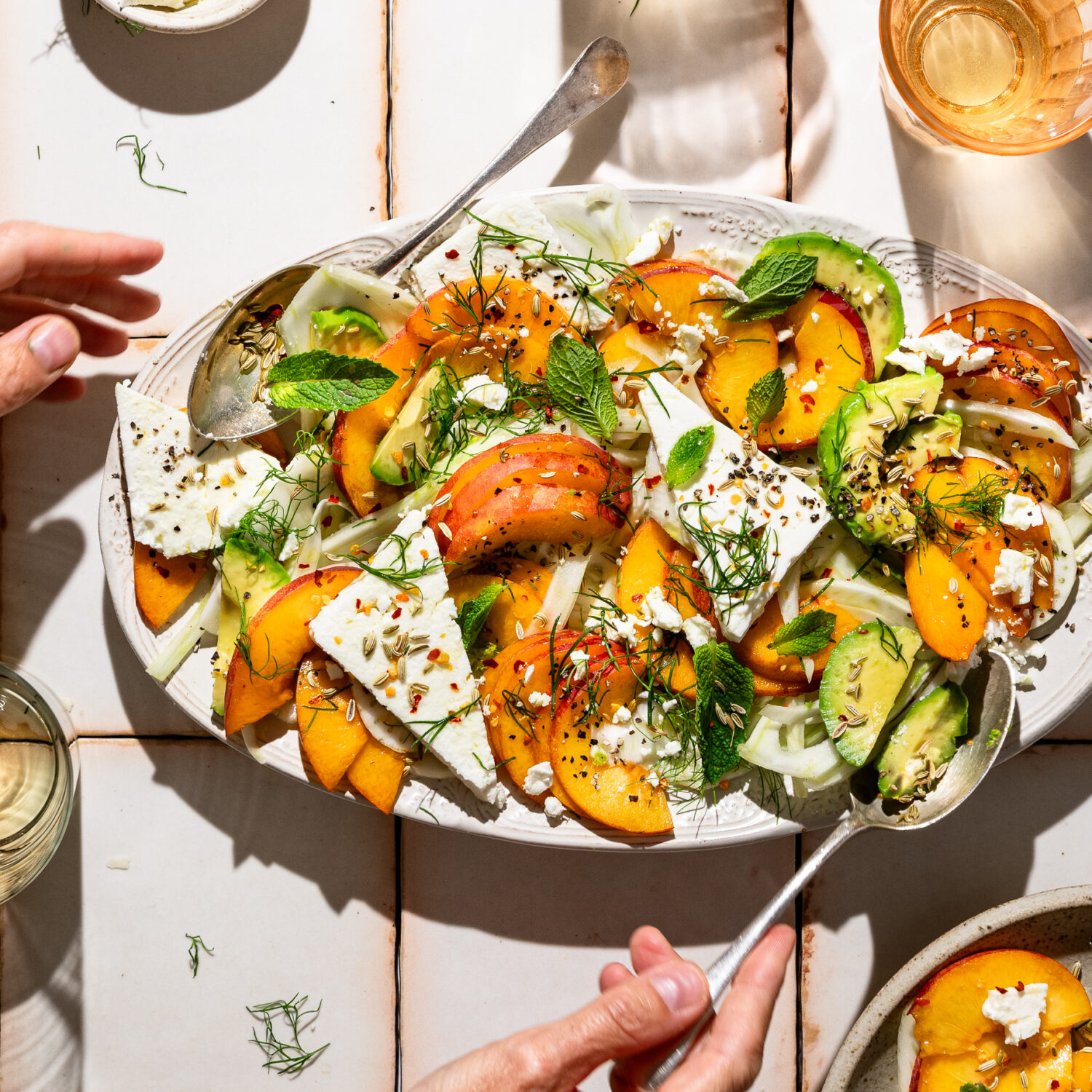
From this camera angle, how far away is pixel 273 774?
66.9 inches

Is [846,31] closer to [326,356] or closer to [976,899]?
[326,356]

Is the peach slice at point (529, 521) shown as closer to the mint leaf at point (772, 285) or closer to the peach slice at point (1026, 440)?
the mint leaf at point (772, 285)

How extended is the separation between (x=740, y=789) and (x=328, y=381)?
0.97 meters

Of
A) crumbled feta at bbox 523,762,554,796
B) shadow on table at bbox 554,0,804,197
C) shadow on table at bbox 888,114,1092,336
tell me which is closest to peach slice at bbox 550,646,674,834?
crumbled feta at bbox 523,762,554,796

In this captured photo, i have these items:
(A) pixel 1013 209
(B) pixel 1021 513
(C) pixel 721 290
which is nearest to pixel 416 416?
(C) pixel 721 290

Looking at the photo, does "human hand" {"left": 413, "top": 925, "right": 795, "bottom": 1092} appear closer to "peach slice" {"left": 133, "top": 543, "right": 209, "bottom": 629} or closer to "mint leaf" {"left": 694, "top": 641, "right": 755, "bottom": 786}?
"mint leaf" {"left": 694, "top": 641, "right": 755, "bottom": 786}

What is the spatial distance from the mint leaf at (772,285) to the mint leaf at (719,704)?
0.54 meters

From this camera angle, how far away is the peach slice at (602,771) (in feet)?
4.73

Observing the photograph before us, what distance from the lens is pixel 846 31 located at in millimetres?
1675

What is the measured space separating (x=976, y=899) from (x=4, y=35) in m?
2.54

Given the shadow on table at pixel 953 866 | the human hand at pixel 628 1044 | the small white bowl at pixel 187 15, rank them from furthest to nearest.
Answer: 1. the shadow on table at pixel 953 866
2. the small white bowl at pixel 187 15
3. the human hand at pixel 628 1044

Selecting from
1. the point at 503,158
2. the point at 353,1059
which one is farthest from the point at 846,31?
the point at 353,1059

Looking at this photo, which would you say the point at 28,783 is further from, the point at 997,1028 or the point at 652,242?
the point at 997,1028

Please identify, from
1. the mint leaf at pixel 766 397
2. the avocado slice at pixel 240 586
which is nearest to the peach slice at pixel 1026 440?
the mint leaf at pixel 766 397
